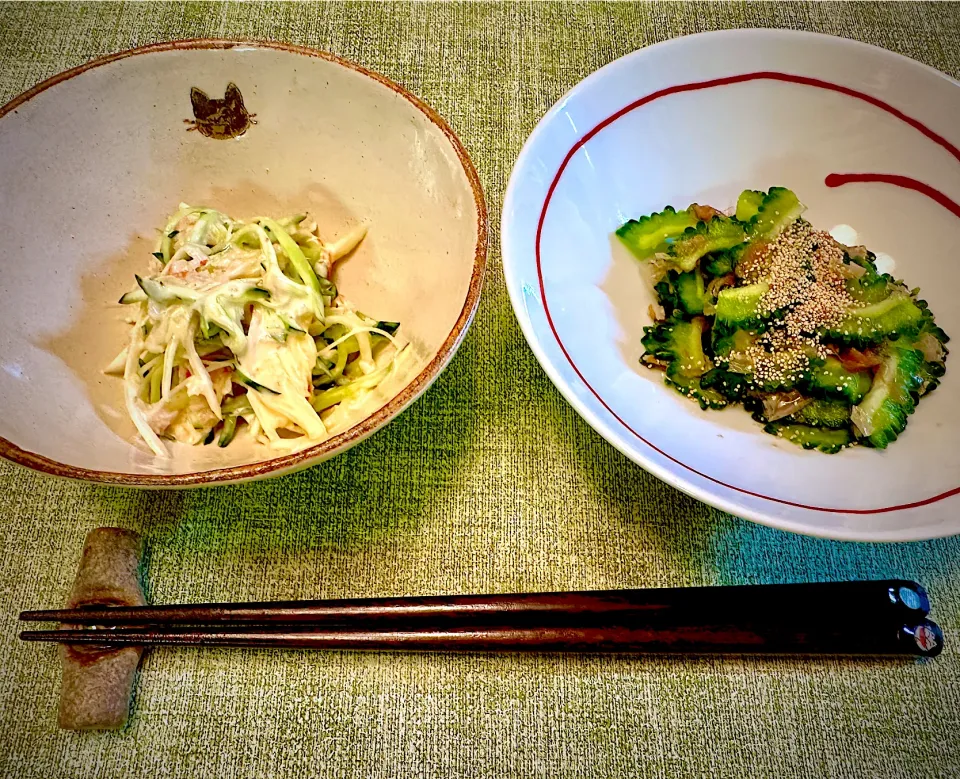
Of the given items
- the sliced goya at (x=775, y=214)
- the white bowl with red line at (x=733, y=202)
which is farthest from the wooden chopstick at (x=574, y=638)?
the sliced goya at (x=775, y=214)

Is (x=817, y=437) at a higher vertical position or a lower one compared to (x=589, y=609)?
higher

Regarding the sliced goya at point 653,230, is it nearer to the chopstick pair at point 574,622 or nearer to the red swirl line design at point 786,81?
the red swirl line design at point 786,81

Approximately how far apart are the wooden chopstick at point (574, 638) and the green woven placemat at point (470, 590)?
0.07 m

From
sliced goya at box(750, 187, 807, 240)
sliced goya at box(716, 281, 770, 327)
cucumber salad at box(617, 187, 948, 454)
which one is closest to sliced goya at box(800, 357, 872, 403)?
cucumber salad at box(617, 187, 948, 454)

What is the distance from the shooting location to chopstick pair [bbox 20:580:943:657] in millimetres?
986

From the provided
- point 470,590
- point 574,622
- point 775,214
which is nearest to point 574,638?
point 574,622

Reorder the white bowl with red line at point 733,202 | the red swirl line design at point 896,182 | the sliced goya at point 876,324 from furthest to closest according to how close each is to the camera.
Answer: the red swirl line design at point 896,182, the sliced goya at point 876,324, the white bowl with red line at point 733,202

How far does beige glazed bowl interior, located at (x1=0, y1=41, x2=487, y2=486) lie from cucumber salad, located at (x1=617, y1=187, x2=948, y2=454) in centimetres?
38

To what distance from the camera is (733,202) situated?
1.32 meters

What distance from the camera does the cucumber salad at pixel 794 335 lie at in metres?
1.07

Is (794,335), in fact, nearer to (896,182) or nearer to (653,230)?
(653,230)

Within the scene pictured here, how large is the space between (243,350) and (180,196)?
1.36 ft

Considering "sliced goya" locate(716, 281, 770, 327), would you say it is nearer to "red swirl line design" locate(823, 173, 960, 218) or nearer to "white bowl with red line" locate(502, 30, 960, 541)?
"white bowl with red line" locate(502, 30, 960, 541)

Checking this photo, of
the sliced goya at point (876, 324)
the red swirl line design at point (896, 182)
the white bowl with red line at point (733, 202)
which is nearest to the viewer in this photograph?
the white bowl with red line at point (733, 202)
